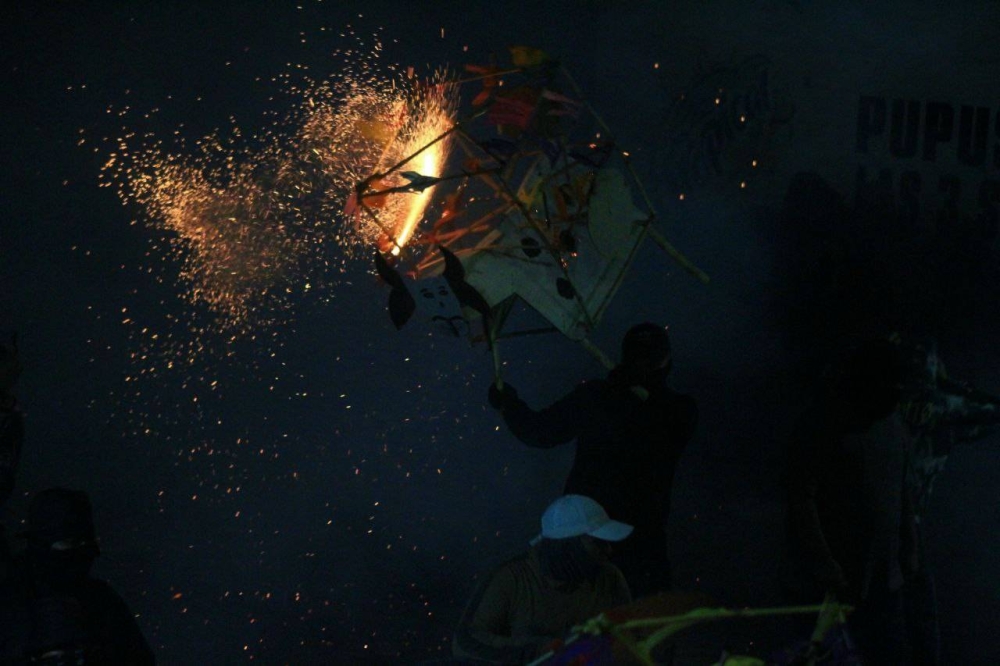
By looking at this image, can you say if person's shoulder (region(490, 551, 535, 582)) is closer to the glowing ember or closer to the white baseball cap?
the white baseball cap

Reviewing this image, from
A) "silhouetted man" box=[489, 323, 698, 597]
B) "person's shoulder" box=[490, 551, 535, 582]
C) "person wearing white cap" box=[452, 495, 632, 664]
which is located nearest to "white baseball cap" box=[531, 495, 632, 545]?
"person wearing white cap" box=[452, 495, 632, 664]

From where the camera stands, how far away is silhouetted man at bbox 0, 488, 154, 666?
3.79m

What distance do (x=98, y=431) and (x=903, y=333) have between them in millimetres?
3544

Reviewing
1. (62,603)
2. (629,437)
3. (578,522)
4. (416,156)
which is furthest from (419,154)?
(62,603)

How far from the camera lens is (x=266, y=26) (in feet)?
17.0

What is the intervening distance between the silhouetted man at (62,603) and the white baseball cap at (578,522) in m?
1.33

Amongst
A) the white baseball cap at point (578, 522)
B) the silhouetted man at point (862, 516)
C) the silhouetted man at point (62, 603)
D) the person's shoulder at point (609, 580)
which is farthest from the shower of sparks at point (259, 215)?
the silhouetted man at point (862, 516)

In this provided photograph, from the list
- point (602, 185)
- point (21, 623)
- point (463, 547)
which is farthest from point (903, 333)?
point (21, 623)

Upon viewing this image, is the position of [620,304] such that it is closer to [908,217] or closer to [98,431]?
[908,217]

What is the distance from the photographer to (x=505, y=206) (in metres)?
5.18

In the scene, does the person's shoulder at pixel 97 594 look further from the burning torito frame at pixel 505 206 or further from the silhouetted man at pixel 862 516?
the silhouetted man at pixel 862 516

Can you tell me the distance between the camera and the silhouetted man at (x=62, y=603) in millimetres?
3795

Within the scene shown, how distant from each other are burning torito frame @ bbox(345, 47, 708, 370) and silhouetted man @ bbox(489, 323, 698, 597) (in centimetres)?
21

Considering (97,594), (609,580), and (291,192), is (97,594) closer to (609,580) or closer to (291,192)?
(609,580)
